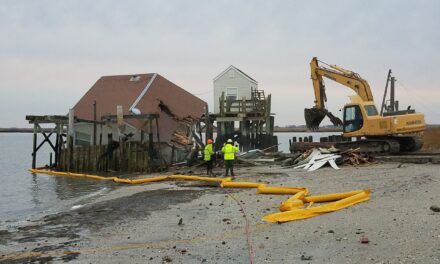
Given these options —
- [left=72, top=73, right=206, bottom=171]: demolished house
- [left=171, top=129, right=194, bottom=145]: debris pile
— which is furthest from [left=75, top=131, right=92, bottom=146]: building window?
[left=171, top=129, right=194, bottom=145]: debris pile

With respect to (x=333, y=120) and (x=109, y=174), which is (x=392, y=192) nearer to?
(x=333, y=120)

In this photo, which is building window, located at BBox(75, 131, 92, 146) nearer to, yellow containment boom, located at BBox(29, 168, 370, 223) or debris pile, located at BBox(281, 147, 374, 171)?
debris pile, located at BBox(281, 147, 374, 171)

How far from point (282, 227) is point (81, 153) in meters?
20.2

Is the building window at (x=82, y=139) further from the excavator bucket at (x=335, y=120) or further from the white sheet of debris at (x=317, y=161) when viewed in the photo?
the white sheet of debris at (x=317, y=161)

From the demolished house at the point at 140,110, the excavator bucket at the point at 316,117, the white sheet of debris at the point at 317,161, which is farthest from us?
the demolished house at the point at 140,110

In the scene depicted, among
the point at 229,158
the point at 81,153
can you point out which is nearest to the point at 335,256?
the point at 229,158

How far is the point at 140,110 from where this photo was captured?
32.8 metres

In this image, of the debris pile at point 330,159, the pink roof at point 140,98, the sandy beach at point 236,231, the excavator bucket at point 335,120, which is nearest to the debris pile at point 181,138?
the pink roof at point 140,98

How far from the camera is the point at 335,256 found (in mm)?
7512

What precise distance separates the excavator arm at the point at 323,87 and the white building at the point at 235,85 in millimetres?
14422

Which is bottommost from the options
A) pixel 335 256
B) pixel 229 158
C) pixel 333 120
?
pixel 335 256

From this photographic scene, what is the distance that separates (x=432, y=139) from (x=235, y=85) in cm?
1647

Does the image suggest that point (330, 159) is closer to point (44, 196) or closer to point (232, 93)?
point (44, 196)

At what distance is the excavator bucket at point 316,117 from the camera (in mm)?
25000
